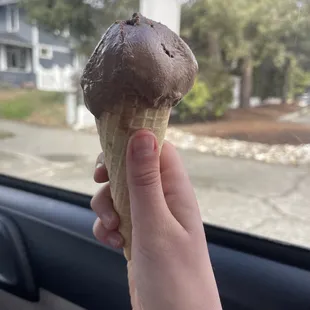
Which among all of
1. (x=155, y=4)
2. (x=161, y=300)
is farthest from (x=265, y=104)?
(x=161, y=300)

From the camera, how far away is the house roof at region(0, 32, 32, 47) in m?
2.66

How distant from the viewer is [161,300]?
2.64ft

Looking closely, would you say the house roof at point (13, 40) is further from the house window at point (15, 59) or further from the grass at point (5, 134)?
the grass at point (5, 134)

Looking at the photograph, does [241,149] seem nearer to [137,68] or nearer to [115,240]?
[115,240]

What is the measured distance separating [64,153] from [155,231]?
185cm

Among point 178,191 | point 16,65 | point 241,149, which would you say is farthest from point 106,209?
point 16,65

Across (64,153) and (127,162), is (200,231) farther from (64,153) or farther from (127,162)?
(64,153)

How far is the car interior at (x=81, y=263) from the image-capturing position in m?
1.19

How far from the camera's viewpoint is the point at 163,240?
0.79 meters

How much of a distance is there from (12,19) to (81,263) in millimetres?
1531

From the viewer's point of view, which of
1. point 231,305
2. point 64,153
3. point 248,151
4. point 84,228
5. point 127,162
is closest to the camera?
point 127,162

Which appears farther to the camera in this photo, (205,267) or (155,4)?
(155,4)

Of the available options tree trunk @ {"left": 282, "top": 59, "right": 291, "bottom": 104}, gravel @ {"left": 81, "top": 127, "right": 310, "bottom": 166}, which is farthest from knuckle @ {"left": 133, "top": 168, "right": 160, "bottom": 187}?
tree trunk @ {"left": 282, "top": 59, "right": 291, "bottom": 104}

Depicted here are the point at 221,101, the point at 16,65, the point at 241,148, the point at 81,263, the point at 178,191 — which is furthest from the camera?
the point at 16,65
